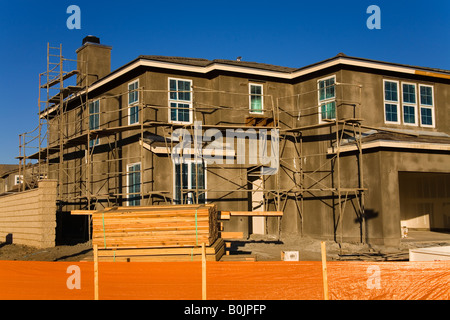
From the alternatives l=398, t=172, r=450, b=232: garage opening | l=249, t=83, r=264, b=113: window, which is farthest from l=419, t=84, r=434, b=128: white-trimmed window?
l=249, t=83, r=264, b=113: window

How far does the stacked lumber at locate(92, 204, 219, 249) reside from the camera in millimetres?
12211

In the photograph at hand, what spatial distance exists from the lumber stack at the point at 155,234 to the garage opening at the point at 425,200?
17.4 m

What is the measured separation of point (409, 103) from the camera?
22766 mm

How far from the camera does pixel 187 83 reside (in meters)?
21.9

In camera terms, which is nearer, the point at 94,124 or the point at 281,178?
the point at 281,178

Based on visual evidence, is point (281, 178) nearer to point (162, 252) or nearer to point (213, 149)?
point (213, 149)

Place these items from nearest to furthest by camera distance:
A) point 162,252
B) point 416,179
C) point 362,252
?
point 162,252
point 362,252
point 416,179

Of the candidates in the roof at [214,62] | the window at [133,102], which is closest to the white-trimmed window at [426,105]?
the roof at [214,62]

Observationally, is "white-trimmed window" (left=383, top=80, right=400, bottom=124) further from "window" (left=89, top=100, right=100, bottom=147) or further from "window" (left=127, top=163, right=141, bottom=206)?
"window" (left=89, top=100, right=100, bottom=147)

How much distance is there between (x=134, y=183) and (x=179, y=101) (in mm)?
4089

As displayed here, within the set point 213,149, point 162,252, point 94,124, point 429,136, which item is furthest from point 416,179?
point 162,252

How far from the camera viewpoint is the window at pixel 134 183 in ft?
68.5

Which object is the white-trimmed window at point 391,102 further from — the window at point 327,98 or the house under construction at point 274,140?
the window at point 327,98
